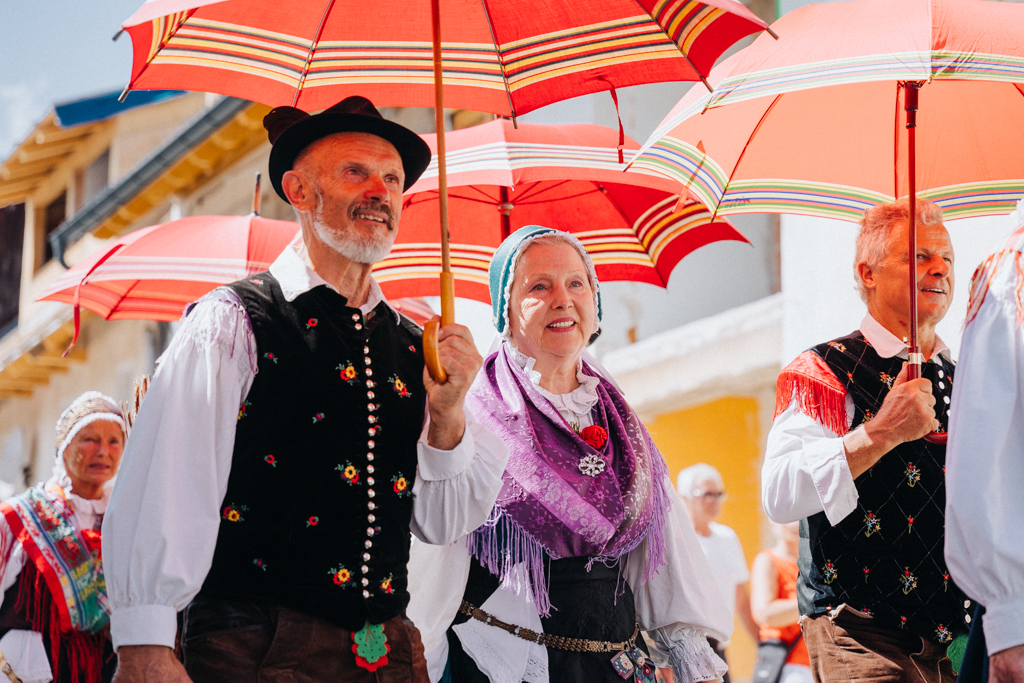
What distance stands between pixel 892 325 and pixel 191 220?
147 inches

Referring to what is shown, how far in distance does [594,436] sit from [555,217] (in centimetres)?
205

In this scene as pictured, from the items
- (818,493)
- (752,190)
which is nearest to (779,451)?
(818,493)

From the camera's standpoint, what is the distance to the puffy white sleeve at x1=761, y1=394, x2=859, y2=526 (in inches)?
146

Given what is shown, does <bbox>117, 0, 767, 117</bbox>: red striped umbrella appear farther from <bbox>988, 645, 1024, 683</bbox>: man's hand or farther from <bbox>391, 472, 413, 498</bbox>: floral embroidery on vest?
<bbox>988, 645, 1024, 683</bbox>: man's hand

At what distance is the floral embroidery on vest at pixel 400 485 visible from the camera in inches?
119

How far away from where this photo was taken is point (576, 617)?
3.53 m

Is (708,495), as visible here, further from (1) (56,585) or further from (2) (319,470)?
(2) (319,470)

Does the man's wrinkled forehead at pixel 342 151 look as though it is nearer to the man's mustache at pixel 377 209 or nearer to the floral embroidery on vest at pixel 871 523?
the man's mustache at pixel 377 209

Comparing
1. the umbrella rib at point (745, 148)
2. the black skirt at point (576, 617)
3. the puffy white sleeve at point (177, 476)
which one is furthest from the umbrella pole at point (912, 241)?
the puffy white sleeve at point (177, 476)

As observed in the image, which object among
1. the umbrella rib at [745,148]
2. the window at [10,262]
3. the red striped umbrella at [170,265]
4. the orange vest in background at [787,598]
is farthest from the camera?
the window at [10,262]

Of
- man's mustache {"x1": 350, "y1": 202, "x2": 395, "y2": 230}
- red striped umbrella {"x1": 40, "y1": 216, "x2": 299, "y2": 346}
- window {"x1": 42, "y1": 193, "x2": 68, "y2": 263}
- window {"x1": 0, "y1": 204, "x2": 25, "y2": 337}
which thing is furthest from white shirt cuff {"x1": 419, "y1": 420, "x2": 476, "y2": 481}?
window {"x1": 0, "y1": 204, "x2": 25, "y2": 337}

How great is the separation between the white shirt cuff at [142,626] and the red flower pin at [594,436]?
5.19ft

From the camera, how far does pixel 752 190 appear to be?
4609 mm

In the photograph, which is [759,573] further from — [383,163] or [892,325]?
[383,163]
